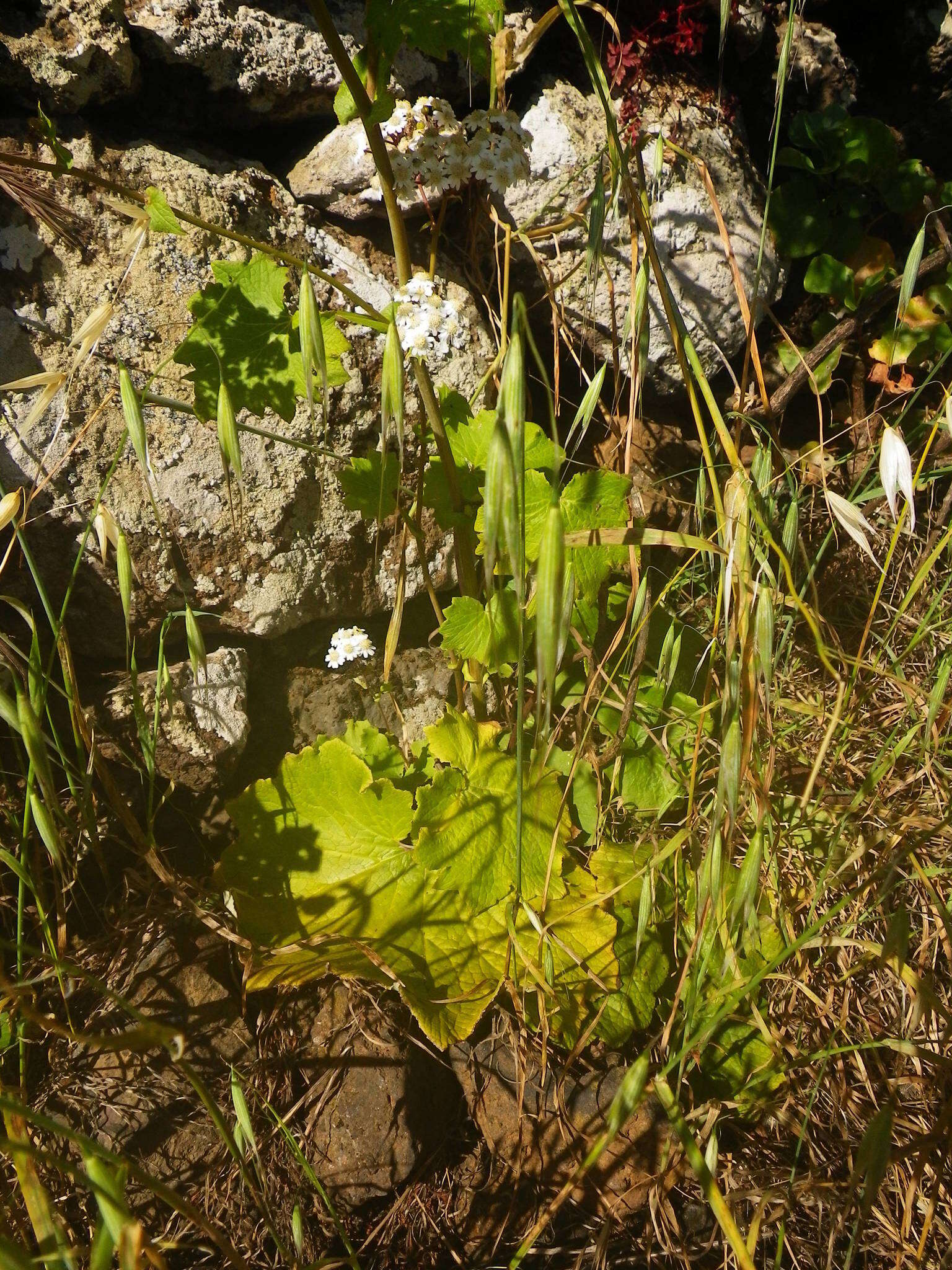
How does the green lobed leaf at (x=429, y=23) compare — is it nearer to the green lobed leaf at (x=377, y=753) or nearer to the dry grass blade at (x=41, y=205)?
the dry grass blade at (x=41, y=205)

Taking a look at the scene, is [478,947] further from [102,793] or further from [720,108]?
[720,108]

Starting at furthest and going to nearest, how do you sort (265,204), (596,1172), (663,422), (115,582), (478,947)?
(663,422) < (265,204) < (115,582) < (478,947) < (596,1172)

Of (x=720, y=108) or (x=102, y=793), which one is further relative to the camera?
(x=720, y=108)

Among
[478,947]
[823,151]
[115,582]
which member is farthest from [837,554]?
[115,582]

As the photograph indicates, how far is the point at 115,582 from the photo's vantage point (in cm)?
163

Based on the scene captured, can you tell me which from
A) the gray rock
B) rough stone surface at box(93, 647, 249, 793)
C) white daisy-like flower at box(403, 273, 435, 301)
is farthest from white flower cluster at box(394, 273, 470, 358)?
the gray rock

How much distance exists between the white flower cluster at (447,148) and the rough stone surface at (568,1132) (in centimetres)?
141

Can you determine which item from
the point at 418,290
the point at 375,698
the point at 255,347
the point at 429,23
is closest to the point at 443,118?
the point at 429,23

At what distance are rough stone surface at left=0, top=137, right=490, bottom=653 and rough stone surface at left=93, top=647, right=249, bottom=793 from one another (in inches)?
4.1

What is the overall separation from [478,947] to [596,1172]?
0.40 meters

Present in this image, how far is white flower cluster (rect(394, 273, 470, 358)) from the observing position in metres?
1.25

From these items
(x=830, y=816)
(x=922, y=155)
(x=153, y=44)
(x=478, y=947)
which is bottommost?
(x=478, y=947)

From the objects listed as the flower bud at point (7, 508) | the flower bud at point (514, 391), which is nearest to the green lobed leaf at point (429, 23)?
the flower bud at point (514, 391)

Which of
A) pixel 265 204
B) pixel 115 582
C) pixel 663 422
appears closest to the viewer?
pixel 115 582
